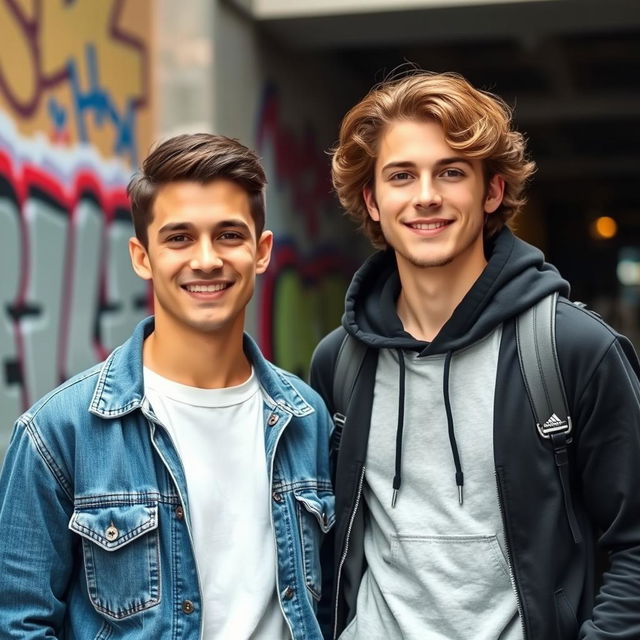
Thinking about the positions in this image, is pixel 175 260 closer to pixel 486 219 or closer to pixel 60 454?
pixel 60 454

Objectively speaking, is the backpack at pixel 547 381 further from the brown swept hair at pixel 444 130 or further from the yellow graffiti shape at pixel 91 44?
the yellow graffiti shape at pixel 91 44

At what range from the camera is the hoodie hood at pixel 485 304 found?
2672 millimetres

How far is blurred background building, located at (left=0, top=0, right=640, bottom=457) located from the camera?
588 centimetres

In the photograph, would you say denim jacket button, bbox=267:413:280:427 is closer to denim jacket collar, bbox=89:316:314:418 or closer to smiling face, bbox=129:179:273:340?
denim jacket collar, bbox=89:316:314:418

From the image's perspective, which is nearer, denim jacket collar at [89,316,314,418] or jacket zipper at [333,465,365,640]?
denim jacket collar at [89,316,314,418]

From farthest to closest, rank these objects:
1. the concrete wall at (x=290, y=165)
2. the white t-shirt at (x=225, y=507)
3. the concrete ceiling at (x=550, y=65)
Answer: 1. the concrete ceiling at (x=550, y=65)
2. the concrete wall at (x=290, y=165)
3. the white t-shirt at (x=225, y=507)

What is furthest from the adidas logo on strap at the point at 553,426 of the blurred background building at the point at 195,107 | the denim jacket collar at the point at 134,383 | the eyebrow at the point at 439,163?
the blurred background building at the point at 195,107

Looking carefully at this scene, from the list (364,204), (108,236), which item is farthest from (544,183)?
(364,204)

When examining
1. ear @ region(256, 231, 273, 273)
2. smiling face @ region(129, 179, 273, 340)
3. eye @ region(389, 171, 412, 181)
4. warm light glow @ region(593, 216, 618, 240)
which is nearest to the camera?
smiling face @ region(129, 179, 273, 340)

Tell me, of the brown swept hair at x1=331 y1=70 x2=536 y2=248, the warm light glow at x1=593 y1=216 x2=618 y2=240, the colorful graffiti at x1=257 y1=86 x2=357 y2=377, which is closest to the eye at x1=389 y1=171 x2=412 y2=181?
the brown swept hair at x1=331 y1=70 x2=536 y2=248

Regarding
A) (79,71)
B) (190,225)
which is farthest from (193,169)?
(79,71)

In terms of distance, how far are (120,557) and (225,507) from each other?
0.92 feet

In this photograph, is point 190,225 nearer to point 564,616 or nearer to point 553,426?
point 553,426

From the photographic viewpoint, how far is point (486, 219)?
9.87ft
